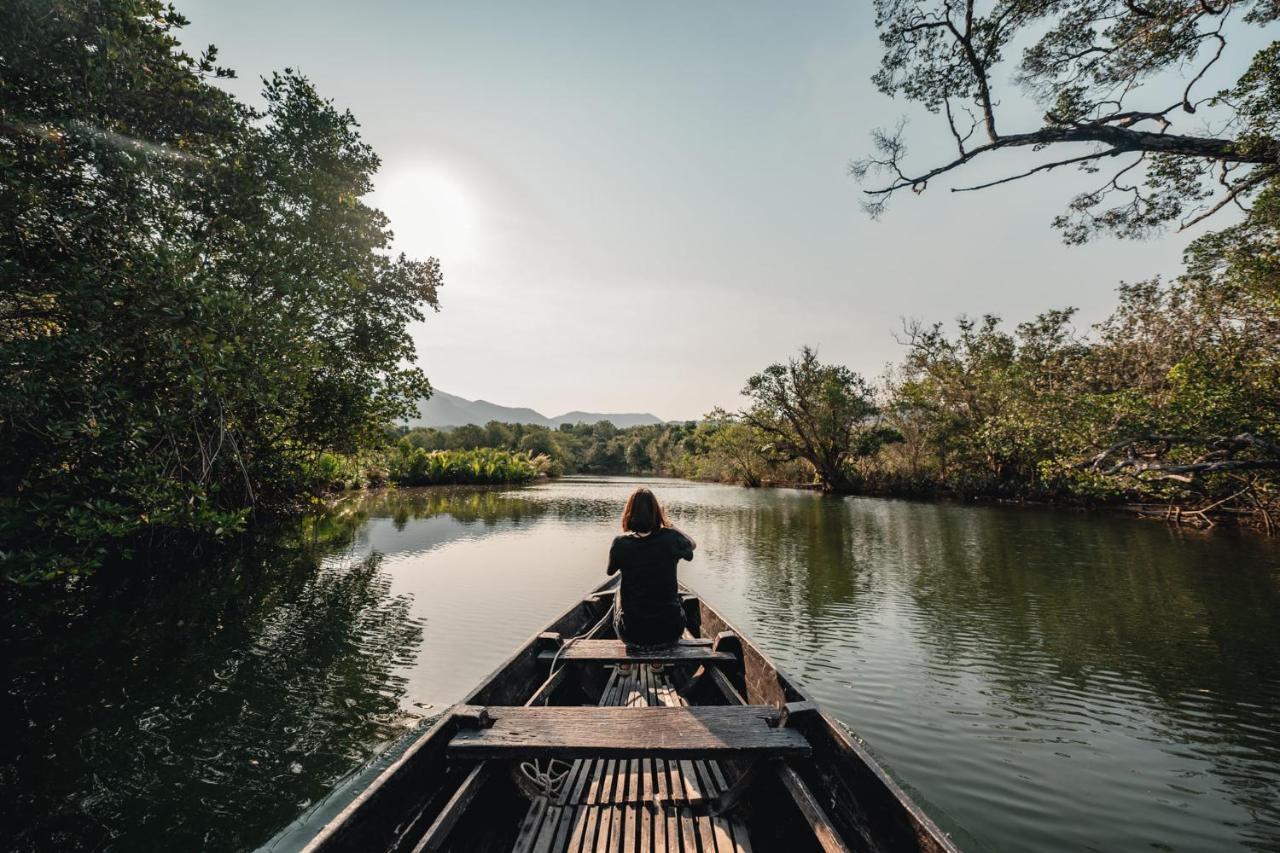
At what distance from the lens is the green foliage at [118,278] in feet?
17.2

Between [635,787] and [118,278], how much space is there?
7734 mm

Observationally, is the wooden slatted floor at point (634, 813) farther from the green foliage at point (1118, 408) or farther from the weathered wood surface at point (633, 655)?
the green foliage at point (1118, 408)

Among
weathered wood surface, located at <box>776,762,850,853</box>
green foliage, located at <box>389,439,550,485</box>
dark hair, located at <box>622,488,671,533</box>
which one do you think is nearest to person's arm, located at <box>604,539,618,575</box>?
dark hair, located at <box>622,488,671,533</box>

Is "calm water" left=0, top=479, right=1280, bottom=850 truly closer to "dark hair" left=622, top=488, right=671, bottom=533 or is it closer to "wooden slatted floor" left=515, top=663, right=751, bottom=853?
"wooden slatted floor" left=515, top=663, right=751, bottom=853

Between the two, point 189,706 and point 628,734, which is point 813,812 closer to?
point 628,734

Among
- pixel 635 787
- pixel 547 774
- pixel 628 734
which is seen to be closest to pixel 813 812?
pixel 628 734

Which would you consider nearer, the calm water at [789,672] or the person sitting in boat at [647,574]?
the calm water at [789,672]

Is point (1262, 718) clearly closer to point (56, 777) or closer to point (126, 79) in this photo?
point (56, 777)

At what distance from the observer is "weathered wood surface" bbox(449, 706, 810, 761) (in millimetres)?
2473

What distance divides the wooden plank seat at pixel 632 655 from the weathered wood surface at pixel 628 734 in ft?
4.19

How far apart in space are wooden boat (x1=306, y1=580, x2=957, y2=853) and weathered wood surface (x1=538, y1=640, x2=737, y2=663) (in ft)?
3.22

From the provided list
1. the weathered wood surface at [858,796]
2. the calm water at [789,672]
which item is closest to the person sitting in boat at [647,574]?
the weathered wood surface at [858,796]

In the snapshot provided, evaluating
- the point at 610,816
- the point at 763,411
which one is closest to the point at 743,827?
the point at 610,816

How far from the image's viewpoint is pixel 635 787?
2877 mm
